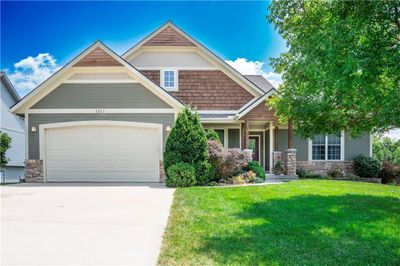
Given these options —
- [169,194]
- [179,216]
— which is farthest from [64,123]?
[179,216]

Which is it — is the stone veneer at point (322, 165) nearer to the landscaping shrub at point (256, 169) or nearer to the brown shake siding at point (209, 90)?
the landscaping shrub at point (256, 169)

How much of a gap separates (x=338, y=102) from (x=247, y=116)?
805 cm

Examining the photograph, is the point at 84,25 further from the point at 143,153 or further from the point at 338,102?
the point at 338,102

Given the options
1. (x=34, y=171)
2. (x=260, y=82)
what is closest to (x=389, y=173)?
(x=260, y=82)

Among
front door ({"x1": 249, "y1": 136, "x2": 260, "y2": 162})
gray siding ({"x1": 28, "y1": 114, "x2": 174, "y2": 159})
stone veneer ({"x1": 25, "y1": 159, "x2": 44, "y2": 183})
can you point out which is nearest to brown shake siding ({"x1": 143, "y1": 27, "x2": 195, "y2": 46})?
gray siding ({"x1": 28, "y1": 114, "x2": 174, "y2": 159})

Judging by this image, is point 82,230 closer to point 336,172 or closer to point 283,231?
point 283,231

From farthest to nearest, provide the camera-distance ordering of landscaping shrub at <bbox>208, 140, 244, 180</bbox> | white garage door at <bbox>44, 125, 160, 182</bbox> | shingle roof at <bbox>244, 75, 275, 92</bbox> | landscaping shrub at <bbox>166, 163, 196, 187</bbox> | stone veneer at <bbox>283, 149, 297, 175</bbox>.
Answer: shingle roof at <bbox>244, 75, 275, 92</bbox> < stone veneer at <bbox>283, 149, 297, 175</bbox> < white garage door at <bbox>44, 125, 160, 182</bbox> < landscaping shrub at <bbox>208, 140, 244, 180</bbox> < landscaping shrub at <bbox>166, 163, 196, 187</bbox>

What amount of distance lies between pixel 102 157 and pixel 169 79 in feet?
20.3

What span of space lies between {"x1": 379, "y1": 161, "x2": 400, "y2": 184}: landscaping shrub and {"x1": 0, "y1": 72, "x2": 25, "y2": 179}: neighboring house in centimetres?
2259

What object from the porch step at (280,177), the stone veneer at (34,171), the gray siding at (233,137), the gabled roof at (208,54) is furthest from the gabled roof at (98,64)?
the porch step at (280,177)

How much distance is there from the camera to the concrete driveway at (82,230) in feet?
14.0

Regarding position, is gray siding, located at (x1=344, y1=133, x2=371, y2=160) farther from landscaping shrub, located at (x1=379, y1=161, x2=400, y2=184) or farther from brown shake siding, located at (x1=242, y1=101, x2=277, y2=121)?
brown shake siding, located at (x1=242, y1=101, x2=277, y2=121)

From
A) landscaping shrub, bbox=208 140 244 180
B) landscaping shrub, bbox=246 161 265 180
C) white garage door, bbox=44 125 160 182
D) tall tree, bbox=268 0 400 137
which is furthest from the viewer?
white garage door, bbox=44 125 160 182

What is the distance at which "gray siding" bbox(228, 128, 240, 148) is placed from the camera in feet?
60.2
